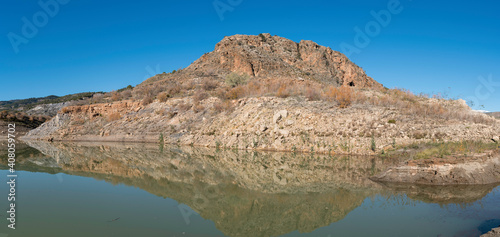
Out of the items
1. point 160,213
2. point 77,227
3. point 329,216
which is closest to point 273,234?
point 329,216

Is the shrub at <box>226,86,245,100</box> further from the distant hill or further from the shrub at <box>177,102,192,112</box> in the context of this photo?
the distant hill

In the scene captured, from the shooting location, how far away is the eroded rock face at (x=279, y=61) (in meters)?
45.1

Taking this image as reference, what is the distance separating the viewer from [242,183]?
11.1 metres

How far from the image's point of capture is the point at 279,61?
4794 centimetres

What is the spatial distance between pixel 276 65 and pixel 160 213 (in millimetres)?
39813

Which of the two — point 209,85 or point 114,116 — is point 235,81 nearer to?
point 209,85

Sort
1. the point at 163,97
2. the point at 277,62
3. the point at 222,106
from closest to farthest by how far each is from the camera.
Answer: the point at 222,106 < the point at 163,97 < the point at 277,62

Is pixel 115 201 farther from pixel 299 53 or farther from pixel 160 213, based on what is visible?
pixel 299 53

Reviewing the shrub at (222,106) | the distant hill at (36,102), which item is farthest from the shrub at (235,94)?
the distant hill at (36,102)

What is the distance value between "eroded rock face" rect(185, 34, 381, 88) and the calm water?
30.8 metres

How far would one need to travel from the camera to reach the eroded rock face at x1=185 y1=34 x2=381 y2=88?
4506 centimetres

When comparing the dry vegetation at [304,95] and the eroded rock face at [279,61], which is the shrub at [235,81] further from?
the eroded rock face at [279,61]

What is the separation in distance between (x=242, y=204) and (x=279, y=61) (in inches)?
1633

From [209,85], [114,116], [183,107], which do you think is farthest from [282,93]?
[114,116]
